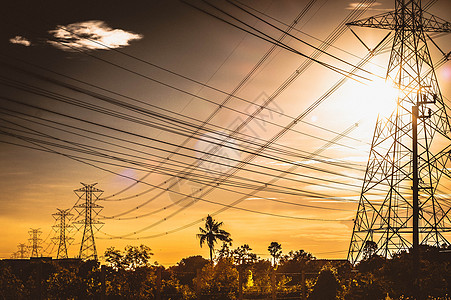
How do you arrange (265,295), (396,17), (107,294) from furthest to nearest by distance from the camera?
(265,295), (396,17), (107,294)

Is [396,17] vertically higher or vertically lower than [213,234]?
higher

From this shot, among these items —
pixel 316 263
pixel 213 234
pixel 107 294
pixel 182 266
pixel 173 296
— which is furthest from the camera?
pixel 182 266

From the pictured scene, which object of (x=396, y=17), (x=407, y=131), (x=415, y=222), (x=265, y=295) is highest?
(x=396, y=17)

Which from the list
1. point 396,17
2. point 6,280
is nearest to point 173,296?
point 6,280

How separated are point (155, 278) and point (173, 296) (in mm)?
3523

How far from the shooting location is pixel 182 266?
12800 centimetres

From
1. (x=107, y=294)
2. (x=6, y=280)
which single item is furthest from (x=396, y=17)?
(x=6, y=280)

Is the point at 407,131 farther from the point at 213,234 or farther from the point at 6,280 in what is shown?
the point at 213,234

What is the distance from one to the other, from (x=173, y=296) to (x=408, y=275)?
55.3 ft

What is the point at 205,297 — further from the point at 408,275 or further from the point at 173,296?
the point at 408,275

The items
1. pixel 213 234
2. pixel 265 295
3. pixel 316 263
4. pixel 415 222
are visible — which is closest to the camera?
pixel 415 222

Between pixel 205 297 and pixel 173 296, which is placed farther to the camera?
pixel 205 297

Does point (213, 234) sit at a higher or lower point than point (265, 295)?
higher

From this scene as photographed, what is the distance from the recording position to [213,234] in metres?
120
